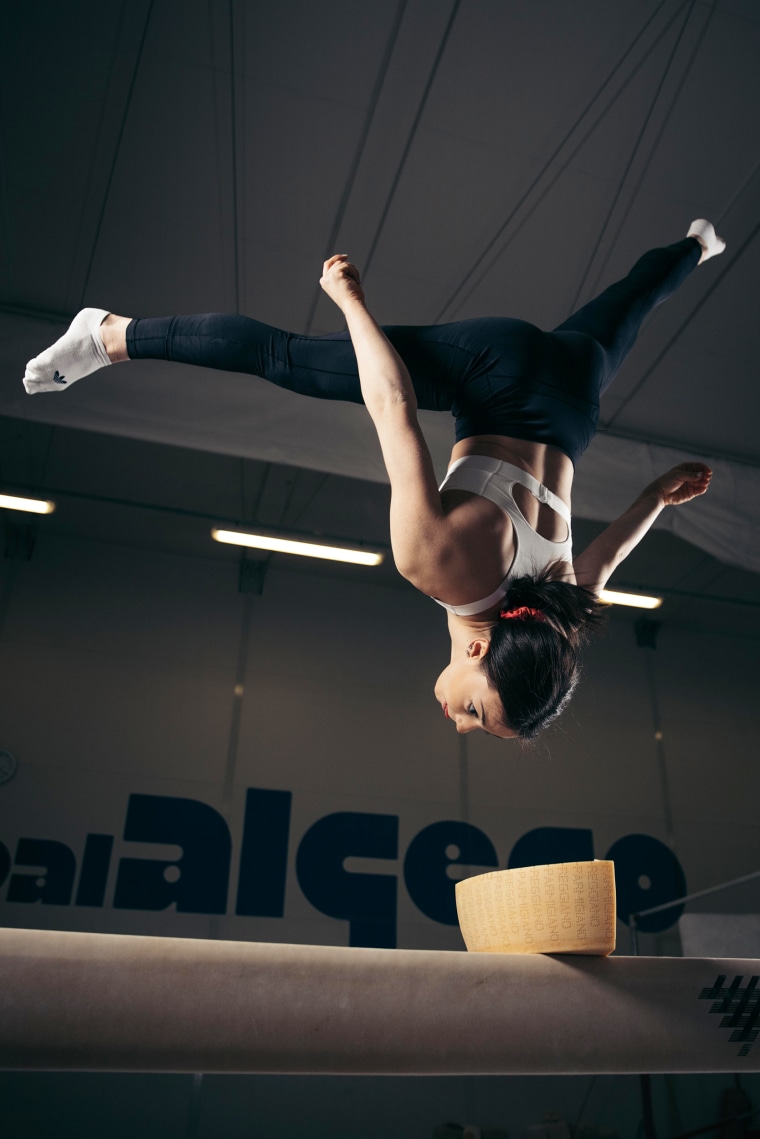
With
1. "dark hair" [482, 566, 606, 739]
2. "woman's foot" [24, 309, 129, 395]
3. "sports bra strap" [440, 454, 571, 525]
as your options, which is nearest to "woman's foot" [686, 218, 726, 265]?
"sports bra strap" [440, 454, 571, 525]

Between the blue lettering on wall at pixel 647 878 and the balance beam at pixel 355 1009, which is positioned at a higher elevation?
the blue lettering on wall at pixel 647 878

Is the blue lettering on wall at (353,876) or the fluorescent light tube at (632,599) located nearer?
the blue lettering on wall at (353,876)

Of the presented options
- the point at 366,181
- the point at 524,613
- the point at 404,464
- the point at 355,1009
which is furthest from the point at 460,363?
the point at 366,181

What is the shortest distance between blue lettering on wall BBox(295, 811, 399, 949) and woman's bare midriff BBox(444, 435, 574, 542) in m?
5.60

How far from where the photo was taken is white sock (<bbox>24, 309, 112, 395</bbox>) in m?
2.17

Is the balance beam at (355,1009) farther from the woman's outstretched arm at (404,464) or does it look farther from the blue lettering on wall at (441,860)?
the blue lettering on wall at (441,860)

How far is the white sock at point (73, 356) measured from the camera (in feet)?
7.13

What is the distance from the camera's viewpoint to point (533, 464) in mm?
1934

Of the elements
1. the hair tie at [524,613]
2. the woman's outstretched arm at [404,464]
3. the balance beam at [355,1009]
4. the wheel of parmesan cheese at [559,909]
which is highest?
the woman's outstretched arm at [404,464]

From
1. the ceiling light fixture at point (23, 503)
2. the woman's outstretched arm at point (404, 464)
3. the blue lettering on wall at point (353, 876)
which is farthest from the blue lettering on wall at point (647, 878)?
the woman's outstretched arm at point (404, 464)

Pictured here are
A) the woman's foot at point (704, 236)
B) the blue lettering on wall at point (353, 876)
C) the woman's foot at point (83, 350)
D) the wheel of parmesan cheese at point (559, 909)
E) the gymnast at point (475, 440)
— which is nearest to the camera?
the wheel of parmesan cheese at point (559, 909)

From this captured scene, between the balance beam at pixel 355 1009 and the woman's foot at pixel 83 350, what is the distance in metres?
1.46

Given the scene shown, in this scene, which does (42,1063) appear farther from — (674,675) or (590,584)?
(674,675)

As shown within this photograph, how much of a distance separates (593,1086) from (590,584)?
19.0 feet
